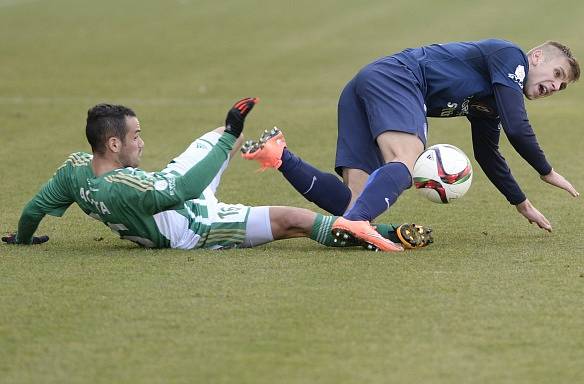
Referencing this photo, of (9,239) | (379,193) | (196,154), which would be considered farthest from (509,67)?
(9,239)

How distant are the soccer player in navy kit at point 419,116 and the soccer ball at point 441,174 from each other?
0.14 m

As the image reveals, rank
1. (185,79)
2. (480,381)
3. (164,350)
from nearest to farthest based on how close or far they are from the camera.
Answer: (480,381), (164,350), (185,79)

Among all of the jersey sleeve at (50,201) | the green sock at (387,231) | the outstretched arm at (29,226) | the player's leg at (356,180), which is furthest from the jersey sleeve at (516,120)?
the outstretched arm at (29,226)

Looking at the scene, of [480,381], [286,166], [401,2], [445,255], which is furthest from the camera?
[401,2]

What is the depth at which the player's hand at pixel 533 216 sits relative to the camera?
293 inches

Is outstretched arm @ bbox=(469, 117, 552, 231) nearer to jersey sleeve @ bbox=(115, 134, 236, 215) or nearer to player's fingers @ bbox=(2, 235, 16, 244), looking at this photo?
jersey sleeve @ bbox=(115, 134, 236, 215)

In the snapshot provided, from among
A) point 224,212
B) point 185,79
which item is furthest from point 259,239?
point 185,79

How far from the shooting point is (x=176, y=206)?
6.60 metres

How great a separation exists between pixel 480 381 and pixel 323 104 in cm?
1199

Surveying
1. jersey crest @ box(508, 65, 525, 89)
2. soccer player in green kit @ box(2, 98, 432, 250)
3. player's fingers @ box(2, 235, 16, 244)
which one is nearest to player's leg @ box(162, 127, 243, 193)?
soccer player in green kit @ box(2, 98, 432, 250)

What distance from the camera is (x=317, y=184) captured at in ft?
24.2

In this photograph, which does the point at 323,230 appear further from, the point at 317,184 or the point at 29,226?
the point at 29,226

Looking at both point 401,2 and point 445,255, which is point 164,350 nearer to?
point 445,255

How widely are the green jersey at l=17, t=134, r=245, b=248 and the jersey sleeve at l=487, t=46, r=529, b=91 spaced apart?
5.45ft
